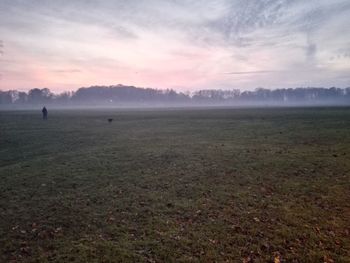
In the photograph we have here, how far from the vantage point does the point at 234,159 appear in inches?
692

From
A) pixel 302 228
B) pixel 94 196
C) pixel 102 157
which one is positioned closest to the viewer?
pixel 302 228

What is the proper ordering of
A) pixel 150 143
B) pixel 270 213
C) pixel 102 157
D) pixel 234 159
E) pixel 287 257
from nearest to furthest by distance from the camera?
pixel 287 257 → pixel 270 213 → pixel 234 159 → pixel 102 157 → pixel 150 143

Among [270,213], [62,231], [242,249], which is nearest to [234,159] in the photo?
[270,213]

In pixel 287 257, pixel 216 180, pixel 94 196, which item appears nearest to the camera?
pixel 287 257

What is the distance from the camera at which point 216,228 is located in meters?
8.56

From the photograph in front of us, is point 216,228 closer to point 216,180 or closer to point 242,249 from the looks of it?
point 242,249

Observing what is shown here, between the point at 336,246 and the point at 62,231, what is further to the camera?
the point at 62,231

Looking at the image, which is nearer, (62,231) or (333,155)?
(62,231)

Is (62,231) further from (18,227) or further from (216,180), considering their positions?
(216,180)

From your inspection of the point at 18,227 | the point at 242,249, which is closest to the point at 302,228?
the point at 242,249

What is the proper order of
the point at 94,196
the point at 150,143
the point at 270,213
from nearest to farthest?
1. the point at 270,213
2. the point at 94,196
3. the point at 150,143

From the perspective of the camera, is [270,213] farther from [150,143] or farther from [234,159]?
[150,143]

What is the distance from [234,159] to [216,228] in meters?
9.44

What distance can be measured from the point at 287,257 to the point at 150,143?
19.0 metres
